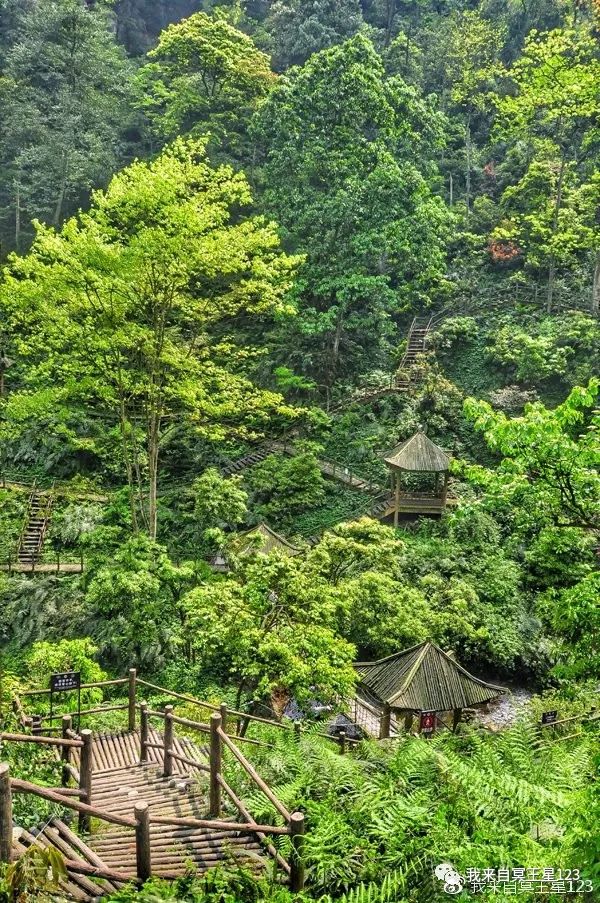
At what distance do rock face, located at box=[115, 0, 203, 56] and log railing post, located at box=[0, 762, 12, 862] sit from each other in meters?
42.6

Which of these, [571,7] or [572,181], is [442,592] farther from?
[571,7]

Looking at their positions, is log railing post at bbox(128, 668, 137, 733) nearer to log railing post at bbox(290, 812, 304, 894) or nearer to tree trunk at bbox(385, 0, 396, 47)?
log railing post at bbox(290, 812, 304, 894)

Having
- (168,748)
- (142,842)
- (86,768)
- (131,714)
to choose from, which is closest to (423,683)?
(131,714)

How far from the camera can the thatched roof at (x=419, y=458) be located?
19000 millimetres

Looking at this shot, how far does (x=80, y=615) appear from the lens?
595 inches

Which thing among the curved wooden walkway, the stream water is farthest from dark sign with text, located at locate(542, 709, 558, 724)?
the curved wooden walkway

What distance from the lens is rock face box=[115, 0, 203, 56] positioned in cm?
3775

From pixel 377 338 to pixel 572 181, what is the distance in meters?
10.9

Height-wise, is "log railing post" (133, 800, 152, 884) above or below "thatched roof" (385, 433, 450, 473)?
below

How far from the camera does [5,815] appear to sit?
3732 millimetres

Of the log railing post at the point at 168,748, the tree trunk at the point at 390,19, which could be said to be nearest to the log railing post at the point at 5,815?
the log railing post at the point at 168,748

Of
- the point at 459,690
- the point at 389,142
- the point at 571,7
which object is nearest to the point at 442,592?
the point at 459,690

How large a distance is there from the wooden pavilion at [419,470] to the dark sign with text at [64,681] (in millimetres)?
12465

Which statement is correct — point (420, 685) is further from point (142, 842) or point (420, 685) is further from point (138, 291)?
point (138, 291)
